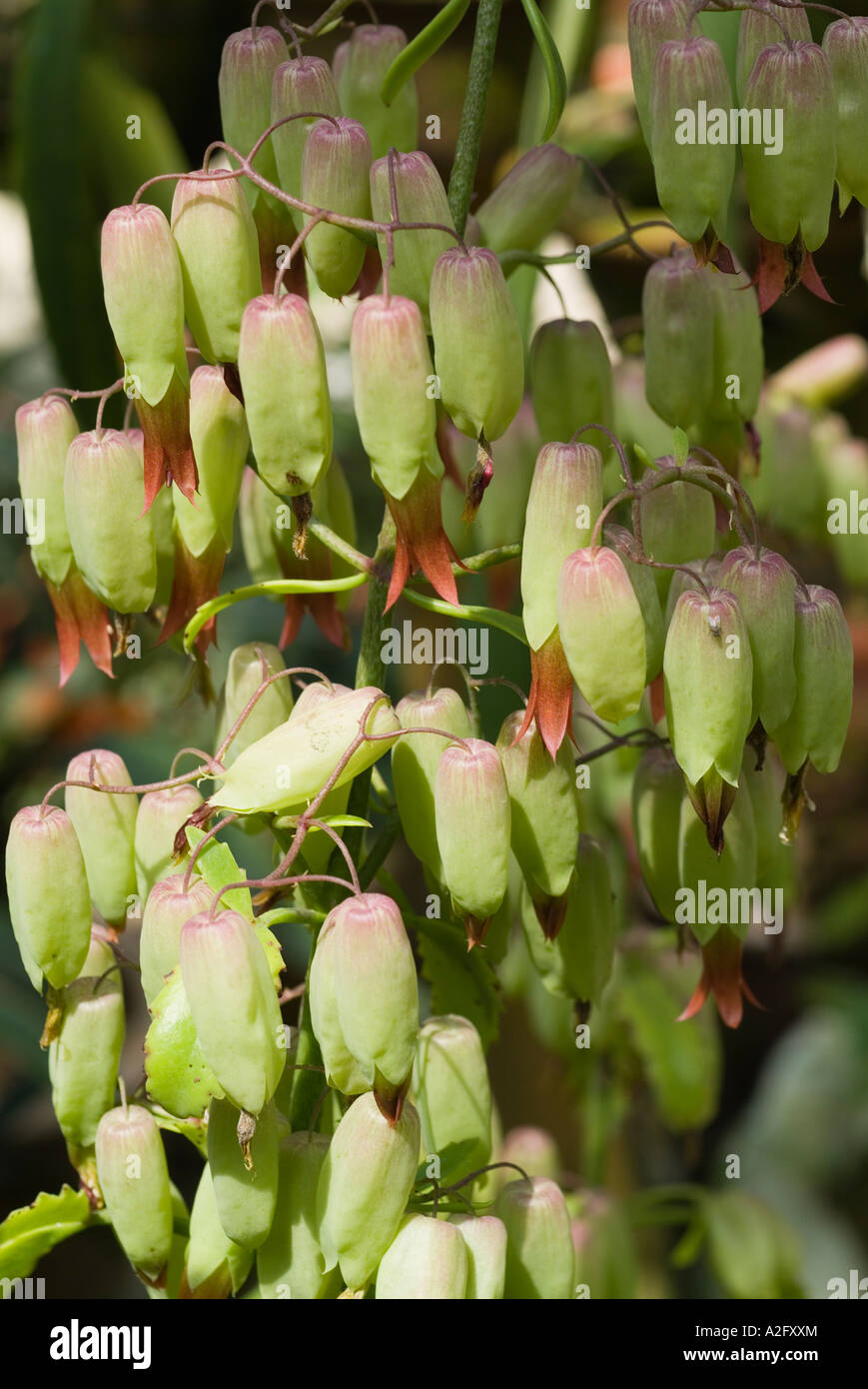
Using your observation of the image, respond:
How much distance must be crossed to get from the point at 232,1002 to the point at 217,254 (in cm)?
22

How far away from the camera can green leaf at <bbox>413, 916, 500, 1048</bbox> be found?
0.53 m

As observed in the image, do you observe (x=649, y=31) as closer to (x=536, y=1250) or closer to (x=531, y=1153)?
(x=536, y=1250)

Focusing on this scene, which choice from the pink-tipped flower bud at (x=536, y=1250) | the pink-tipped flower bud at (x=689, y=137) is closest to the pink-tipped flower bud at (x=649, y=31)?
the pink-tipped flower bud at (x=689, y=137)

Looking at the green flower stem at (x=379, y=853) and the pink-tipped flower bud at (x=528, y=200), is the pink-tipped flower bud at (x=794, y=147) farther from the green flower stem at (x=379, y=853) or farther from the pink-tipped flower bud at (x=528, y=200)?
the green flower stem at (x=379, y=853)

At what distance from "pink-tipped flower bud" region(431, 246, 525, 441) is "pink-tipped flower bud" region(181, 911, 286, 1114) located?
0.54 feet

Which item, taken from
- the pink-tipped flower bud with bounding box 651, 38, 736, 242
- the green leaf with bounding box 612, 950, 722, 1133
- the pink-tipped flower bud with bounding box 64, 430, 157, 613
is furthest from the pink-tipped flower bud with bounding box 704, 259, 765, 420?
the green leaf with bounding box 612, 950, 722, 1133

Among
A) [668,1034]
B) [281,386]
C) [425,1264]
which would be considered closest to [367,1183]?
[425,1264]

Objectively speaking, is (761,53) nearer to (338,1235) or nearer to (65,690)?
(338,1235)

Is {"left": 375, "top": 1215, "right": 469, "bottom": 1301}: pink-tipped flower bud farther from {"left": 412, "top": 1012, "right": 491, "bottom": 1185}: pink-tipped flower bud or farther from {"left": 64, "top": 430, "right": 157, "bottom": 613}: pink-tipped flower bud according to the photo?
{"left": 64, "top": 430, "right": 157, "bottom": 613}: pink-tipped flower bud

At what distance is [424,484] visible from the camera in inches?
17.1

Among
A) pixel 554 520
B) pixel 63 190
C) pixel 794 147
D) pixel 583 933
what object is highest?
pixel 63 190

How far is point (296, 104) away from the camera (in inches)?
18.1

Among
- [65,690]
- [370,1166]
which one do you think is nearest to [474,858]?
[370,1166]

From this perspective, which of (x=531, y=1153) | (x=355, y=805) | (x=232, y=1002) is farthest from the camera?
(x=531, y=1153)
